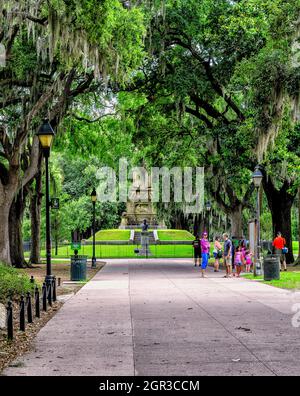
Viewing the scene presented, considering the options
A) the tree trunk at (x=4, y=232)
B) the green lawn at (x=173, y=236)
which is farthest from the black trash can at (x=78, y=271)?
the green lawn at (x=173, y=236)

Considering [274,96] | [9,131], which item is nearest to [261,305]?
[274,96]

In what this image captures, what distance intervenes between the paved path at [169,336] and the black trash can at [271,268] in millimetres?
5332

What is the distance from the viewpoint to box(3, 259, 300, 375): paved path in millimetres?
8008

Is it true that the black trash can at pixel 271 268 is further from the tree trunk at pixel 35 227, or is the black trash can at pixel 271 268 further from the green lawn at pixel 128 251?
the green lawn at pixel 128 251

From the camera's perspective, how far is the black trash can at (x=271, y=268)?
Answer: 23516 millimetres

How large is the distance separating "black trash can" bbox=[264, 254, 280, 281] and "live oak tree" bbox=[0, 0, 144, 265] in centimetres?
826

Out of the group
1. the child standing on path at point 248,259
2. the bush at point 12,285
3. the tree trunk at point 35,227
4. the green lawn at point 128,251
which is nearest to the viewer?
the bush at point 12,285

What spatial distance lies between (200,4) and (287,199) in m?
12.3

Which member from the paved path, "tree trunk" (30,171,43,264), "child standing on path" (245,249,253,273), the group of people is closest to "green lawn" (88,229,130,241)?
"tree trunk" (30,171,43,264)

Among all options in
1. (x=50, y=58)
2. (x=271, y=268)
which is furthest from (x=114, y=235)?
(x=50, y=58)

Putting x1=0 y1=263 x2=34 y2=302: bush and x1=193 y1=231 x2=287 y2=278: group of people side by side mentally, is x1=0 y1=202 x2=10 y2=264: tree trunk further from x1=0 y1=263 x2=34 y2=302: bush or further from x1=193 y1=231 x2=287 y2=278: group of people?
x1=0 y1=263 x2=34 y2=302: bush
